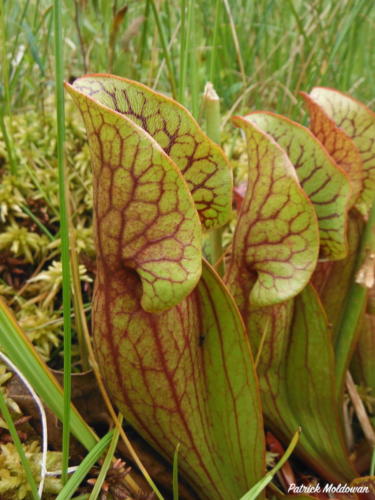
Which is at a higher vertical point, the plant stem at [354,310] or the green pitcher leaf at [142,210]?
the green pitcher leaf at [142,210]

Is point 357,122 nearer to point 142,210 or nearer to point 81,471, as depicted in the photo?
point 142,210

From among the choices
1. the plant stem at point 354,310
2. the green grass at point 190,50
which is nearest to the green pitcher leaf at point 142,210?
the plant stem at point 354,310

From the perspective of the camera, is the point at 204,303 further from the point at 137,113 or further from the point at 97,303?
the point at 137,113

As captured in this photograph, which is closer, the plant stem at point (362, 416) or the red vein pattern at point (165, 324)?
the red vein pattern at point (165, 324)

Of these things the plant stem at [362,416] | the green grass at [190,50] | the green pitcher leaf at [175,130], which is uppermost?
Answer: the green grass at [190,50]

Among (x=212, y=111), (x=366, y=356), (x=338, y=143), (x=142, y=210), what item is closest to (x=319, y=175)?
(x=338, y=143)

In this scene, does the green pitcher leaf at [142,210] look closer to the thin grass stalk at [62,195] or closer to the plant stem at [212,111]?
the thin grass stalk at [62,195]
